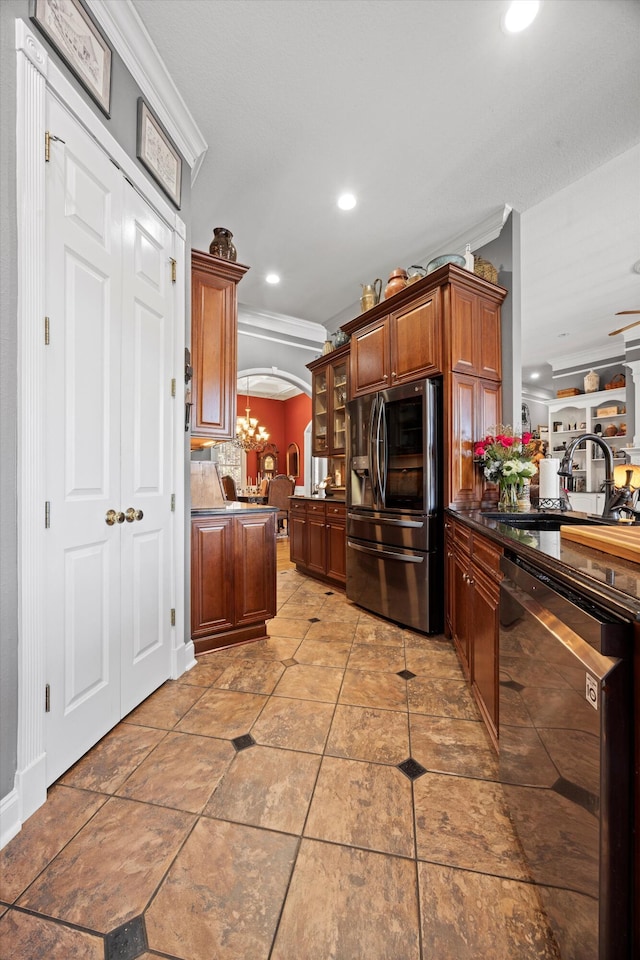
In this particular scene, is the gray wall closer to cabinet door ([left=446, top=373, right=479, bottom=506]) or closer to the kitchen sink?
the kitchen sink

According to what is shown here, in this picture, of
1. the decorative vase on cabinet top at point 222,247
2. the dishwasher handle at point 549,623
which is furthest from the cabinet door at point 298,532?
the dishwasher handle at point 549,623

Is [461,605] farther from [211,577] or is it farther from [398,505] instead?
[211,577]

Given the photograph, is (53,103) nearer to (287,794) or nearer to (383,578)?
(287,794)

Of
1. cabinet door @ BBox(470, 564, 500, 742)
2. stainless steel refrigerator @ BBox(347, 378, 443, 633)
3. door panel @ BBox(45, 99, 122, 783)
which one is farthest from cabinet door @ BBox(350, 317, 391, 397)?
door panel @ BBox(45, 99, 122, 783)

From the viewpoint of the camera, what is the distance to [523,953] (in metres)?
0.93

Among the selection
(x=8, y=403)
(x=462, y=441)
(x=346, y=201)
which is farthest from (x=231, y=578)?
(x=346, y=201)

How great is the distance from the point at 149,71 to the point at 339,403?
303 centimetres

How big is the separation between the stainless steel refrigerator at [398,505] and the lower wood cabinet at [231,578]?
84 cm

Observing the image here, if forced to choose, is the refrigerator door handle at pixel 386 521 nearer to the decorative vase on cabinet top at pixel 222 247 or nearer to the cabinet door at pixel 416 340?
the cabinet door at pixel 416 340

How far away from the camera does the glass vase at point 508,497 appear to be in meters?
2.69

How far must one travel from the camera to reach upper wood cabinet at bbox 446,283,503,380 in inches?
112

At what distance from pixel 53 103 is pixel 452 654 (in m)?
3.25

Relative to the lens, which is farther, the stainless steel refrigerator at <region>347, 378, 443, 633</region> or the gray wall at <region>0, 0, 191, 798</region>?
the stainless steel refrigerator at <region>347, 378, 443, 633</region>

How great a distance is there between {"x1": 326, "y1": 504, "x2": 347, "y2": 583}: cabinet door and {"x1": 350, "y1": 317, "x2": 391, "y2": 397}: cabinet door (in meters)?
1.19
